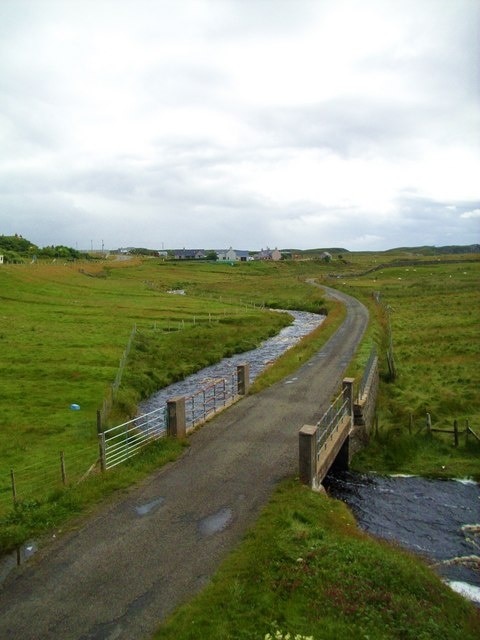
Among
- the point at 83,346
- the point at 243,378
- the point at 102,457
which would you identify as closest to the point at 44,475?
the point at 102,457

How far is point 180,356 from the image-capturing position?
42.7 meters

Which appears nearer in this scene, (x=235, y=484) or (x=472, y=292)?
(x=235, y=484)

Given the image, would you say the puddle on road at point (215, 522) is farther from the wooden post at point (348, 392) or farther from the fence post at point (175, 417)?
the wooden post at point (348, 392)

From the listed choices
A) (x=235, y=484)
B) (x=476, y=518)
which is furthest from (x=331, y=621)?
(x=476, y=518)

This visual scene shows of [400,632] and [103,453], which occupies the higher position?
[103,453]

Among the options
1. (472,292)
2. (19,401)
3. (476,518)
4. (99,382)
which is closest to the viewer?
(476,518)

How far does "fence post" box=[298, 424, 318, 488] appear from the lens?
16.1 meters

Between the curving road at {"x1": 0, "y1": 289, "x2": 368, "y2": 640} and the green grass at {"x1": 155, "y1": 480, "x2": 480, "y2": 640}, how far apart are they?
2.42 feet

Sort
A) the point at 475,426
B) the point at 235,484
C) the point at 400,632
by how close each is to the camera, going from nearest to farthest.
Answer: the point at 400,632 → the point at 235,484 → the point at 475,426

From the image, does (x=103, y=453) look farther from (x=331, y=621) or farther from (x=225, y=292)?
(x=225, y=292)

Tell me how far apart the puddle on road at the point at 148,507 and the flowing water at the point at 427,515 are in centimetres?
695

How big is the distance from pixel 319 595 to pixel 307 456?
5508mm

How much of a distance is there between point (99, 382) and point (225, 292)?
67433 millimetres

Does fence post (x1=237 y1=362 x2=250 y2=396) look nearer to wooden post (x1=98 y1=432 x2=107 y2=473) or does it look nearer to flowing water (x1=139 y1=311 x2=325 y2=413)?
flowing water (x1=139 y1=311 x2=325 y2=413)
